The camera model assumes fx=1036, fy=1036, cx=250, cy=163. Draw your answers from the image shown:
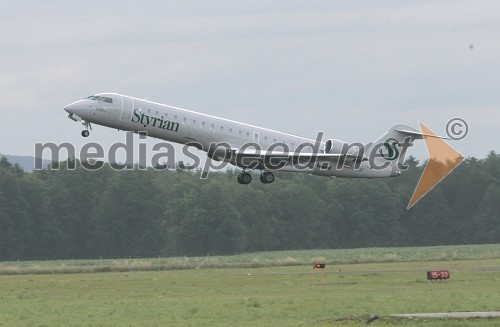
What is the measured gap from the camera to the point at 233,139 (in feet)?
172

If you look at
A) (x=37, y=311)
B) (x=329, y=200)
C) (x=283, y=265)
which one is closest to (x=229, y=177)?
(x=329, y=200)

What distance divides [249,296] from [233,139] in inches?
480

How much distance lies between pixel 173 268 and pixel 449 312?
3366 cm

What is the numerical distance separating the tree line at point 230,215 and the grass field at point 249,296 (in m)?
33.4

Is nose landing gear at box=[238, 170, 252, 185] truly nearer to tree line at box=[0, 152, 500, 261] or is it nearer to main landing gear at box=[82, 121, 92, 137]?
main landing gear at box=[82, 121, 92, 137]


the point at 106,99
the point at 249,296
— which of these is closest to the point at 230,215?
the point at 106,99

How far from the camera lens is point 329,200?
10375cm

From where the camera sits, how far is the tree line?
3738 inches

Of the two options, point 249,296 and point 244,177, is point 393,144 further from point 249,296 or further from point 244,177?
point 249,296

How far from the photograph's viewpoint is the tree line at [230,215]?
311 feet

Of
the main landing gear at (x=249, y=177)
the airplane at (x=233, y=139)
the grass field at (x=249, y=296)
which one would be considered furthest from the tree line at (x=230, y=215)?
the main landing gear at (x=249, y=177)

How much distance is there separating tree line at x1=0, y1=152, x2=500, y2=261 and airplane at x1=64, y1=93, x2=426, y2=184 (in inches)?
1413

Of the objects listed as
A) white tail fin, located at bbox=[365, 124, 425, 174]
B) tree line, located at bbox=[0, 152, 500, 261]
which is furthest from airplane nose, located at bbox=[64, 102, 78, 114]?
tree line, located at bbox=[0, 152, 500, 261]

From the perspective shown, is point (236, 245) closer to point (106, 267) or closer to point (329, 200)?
point (329, 200)
